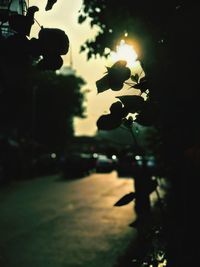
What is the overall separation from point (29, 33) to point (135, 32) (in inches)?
23.6

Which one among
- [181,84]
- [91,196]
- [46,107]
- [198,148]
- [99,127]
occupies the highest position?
[46,107]

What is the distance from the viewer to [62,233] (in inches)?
358

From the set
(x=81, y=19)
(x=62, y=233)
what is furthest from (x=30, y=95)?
(x=62, y=233)

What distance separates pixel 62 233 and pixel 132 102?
7088mm

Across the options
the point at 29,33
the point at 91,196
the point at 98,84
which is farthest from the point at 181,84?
the point at 91,196

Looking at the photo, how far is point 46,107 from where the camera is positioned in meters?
52.4

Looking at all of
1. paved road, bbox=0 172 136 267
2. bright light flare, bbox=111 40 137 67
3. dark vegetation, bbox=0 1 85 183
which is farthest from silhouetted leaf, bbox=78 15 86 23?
bright light flare, bbox=111 40 137 67

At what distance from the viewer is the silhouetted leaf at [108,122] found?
242 centimetres

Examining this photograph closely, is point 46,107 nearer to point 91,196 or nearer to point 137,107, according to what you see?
point 91,196

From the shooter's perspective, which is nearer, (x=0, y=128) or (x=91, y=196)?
(x=91, y=196)

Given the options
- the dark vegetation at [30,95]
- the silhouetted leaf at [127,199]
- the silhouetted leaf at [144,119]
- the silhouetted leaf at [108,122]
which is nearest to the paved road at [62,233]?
the dark vegetation at [30,95]

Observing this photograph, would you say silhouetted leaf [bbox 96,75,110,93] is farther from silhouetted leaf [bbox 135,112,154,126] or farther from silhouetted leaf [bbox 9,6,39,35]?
silhouetted leaf [bbox 9,6,39,35]

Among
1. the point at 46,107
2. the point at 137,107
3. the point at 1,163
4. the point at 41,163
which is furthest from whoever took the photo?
the point at 46,107

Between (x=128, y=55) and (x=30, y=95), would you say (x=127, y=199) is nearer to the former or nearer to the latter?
(x=128, y=55)
